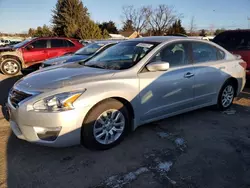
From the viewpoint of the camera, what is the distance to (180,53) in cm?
411

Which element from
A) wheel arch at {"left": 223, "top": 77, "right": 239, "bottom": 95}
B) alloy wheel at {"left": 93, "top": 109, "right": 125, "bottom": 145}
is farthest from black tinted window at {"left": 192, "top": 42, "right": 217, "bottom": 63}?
alloy wheel at {"left": 93, "top": 109, "right": 125, "bottom": 145}

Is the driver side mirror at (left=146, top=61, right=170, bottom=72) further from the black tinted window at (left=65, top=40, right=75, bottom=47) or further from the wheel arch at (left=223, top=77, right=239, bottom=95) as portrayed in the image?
the black tinted window at (left=65, top=40, right=75, bottom=47)

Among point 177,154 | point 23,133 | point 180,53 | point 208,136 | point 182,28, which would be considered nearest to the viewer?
point 23,133

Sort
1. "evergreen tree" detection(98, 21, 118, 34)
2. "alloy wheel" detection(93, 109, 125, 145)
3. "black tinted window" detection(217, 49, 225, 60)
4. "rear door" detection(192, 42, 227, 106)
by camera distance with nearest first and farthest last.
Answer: "alloy wheel" detection(93, 109, 125, 145)
"rear door" detection(192, 42, 227, 106)
"black tinted window" detection(217, 49, 225, 60)
"evergreen tree" detection(98, 21, 118, 34)

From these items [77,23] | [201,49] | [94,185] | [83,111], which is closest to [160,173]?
[94,185]

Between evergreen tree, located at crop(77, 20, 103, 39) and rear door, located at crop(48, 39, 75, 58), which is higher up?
evergreen tree, located at crop(77, 20, 103, 39)

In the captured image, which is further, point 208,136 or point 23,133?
point 208,136

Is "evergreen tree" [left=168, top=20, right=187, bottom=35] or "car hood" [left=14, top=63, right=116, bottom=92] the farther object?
"evergreen tree" [left=168, top=20, right=187, bottom=35]

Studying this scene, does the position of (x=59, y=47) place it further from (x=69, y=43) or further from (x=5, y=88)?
(x=5, y=88)

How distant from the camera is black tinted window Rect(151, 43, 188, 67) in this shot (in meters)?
3.84

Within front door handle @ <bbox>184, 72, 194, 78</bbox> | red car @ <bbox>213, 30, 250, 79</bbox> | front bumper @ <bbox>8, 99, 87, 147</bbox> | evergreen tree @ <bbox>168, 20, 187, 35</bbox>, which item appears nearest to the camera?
front bumper @ <bbox>8, 99, 87, 147</bbox>

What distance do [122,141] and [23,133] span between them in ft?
4.50

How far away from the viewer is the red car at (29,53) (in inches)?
385

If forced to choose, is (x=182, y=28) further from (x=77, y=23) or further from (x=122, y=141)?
(x=122, y=141)
